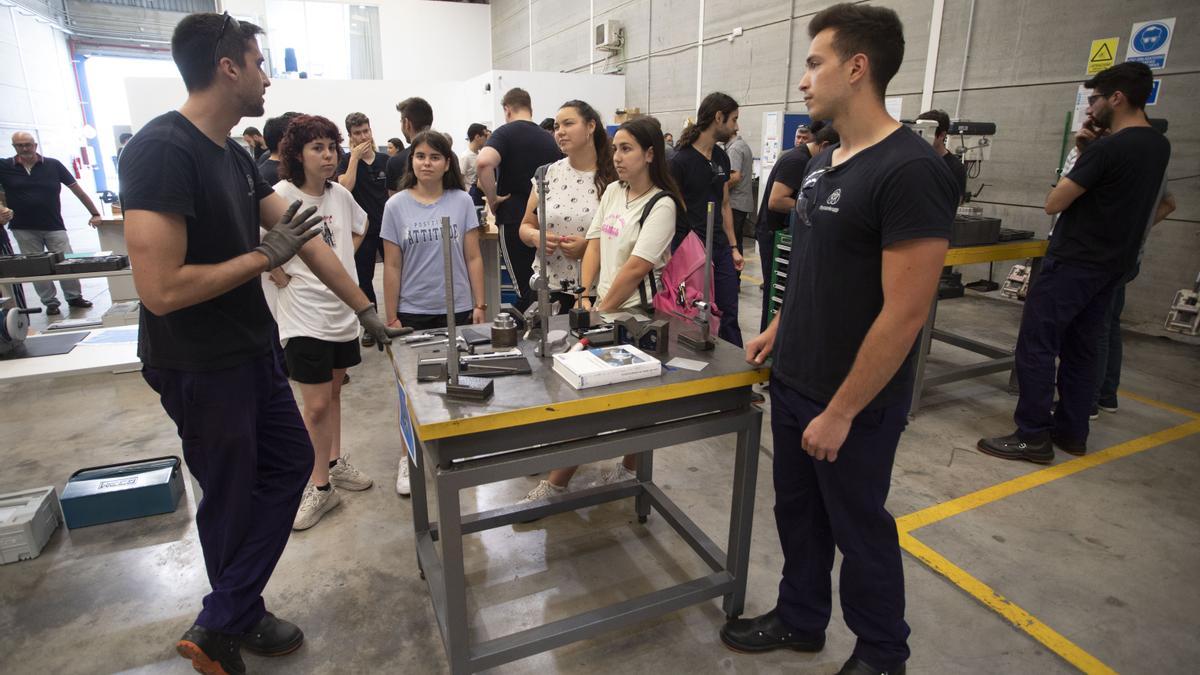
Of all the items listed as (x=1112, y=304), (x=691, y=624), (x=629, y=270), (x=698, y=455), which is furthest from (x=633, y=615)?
(x=1112, y=304)

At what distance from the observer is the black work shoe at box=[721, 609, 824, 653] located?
179 centimetres

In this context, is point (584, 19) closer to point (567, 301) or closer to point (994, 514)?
point (567, 301)

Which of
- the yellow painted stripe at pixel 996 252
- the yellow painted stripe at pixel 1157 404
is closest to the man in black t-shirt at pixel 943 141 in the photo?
the yellow painted stripe at pixel 996 252

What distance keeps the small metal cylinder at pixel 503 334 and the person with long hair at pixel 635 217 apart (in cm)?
46

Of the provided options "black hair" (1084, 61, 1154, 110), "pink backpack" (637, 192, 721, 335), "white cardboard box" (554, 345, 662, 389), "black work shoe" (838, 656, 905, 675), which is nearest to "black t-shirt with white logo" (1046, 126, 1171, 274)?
"black hair" (1084, 61, 1154, 110)

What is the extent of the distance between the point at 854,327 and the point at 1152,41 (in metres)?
4.59

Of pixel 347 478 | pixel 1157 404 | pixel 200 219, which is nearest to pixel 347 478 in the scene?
pixel 347 478

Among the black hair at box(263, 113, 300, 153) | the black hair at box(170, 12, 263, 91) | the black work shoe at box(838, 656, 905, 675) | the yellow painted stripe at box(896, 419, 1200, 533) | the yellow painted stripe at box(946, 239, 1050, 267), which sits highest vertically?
the black hair at box(170, 12, 263, 91)

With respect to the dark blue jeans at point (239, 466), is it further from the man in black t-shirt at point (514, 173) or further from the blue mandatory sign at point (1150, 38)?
the blue mandatory sign at point (1150, 38)

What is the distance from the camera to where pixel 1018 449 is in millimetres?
2906

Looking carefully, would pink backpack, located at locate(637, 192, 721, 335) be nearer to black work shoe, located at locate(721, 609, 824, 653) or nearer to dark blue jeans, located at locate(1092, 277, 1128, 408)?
black work shoe, located at locate(721, 609, 824, 653)

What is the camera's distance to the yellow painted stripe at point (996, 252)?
3.17m

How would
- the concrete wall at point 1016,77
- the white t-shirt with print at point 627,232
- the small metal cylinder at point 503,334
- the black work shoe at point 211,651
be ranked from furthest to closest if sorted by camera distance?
1. the concrete wall at point 1016,77
2. the white t-shirt with print at point 627,232
3. the small metal cylinder at point 503,334
4. the black work shoe at point 211,651

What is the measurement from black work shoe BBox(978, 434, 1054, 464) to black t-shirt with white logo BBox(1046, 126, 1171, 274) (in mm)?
816
